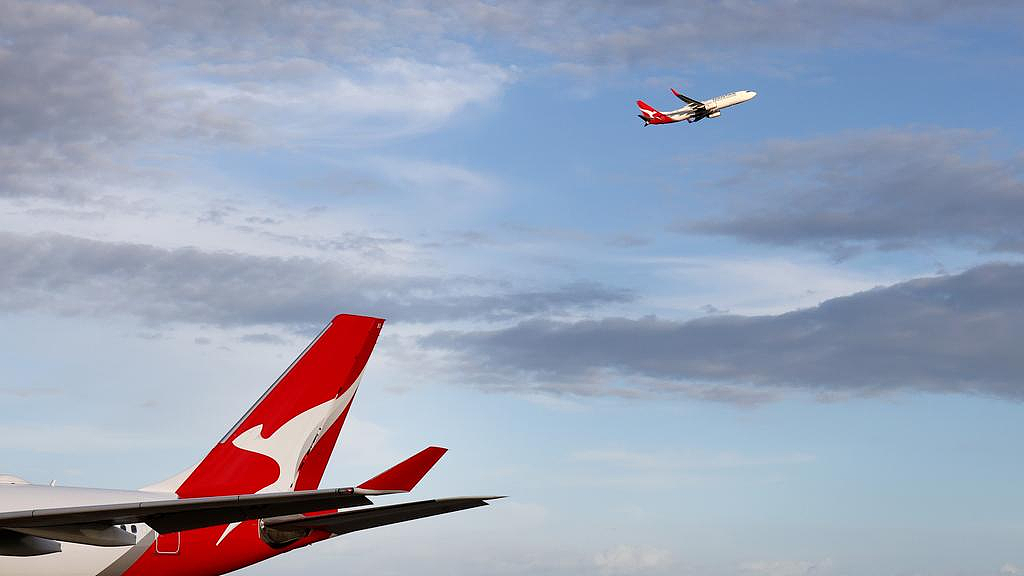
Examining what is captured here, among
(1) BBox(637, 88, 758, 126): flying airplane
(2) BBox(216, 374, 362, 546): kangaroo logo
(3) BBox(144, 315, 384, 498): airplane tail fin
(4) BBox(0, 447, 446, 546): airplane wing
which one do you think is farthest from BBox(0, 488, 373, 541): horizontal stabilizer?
(1) BBox(637, 88, 758, 126): flying airplane

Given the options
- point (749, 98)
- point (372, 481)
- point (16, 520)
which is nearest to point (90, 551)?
point (16, 520)

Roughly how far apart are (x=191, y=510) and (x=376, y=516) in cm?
626

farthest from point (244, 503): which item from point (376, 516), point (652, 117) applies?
point (652, 117)

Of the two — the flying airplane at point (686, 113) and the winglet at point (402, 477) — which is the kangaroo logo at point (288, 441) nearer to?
the winglet at point (402, 477)

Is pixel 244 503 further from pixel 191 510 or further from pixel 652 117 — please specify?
pixel 652 117

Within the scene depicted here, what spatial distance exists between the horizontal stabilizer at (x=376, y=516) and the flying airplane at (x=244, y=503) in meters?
0.04

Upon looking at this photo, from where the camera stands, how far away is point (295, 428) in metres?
38.1

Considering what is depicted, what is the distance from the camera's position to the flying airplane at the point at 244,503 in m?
25.9

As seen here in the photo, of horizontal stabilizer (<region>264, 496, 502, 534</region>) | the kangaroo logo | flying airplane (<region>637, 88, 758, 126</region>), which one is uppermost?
flying airplane (<region>637, 88, 758, 126</region>)

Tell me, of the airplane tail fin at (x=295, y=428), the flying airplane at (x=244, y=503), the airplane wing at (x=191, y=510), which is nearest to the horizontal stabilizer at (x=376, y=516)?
the flying airplane at (x=244, y=503)

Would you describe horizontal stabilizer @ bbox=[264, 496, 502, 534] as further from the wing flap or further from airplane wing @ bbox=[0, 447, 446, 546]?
the wing flap

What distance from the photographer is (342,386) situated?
39.1m

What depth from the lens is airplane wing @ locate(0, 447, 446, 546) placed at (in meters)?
25.4

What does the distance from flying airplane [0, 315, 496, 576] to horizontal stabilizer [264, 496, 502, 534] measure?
0.13 ft
